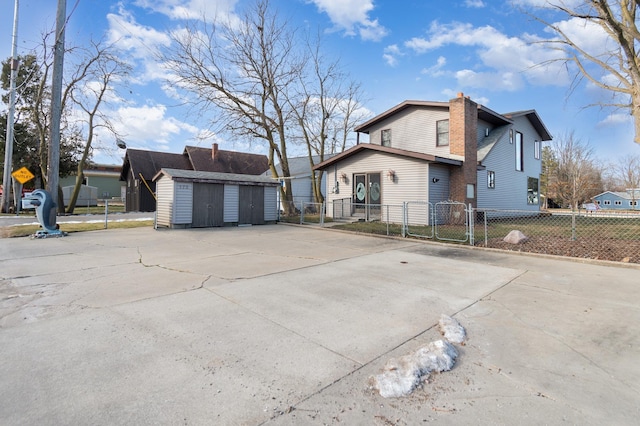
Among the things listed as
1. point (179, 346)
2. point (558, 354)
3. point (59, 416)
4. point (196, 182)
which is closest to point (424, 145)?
point (196, 182)

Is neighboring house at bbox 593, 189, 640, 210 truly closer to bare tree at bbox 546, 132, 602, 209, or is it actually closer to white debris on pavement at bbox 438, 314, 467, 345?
bare tree at bbox 546, 132, 602, 209

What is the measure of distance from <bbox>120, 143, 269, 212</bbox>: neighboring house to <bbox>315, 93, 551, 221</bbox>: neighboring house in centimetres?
1864

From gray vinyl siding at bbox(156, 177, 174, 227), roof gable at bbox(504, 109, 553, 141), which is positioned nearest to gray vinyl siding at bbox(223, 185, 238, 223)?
gray vinyl siding at bbox(156, 177, 174, 227)

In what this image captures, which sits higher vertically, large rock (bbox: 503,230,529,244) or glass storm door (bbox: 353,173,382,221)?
glass storm door (bbox: 353,173,382,221)

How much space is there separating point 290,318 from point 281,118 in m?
18.7

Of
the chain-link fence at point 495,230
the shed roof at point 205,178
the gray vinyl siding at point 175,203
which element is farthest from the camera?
the shed roof at point 205,178

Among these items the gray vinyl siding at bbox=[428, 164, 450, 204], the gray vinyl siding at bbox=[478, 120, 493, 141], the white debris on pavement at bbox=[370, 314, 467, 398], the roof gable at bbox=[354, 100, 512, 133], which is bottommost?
the white debris on pavement at bbox=[370, 314, 467, 398]

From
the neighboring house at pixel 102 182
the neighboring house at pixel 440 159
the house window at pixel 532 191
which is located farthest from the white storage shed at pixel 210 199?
the neighboring house at pixel 102 182

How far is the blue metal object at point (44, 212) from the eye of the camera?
11008mm

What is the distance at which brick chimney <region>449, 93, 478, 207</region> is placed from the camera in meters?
14.8

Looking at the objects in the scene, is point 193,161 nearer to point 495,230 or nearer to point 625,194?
point 495,230

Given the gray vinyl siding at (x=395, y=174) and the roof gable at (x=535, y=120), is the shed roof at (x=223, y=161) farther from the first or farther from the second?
the roof gable at (x=535, y=120)

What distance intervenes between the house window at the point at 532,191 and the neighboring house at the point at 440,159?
12.8 inches

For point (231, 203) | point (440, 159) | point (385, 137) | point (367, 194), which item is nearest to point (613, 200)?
point (385, 137)
